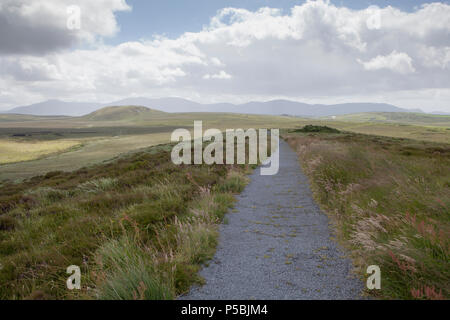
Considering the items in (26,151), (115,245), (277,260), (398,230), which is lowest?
(26,151)

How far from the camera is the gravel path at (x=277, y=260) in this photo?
353 cm

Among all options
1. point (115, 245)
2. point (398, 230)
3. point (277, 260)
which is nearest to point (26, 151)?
point (115, 245)

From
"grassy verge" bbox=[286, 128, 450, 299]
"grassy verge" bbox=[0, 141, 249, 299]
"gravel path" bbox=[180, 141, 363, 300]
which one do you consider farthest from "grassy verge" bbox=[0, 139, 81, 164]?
"grassy verge" bbox=[286, 128, 450, 299]

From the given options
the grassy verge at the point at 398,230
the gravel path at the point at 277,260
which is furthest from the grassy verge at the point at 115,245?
the grassy verge at the point at 398,230

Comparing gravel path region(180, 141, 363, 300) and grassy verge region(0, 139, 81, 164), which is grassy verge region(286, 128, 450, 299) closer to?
gravel path region(180, 141, 363, 300)

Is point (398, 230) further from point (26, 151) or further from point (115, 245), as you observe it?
point (26, 151)

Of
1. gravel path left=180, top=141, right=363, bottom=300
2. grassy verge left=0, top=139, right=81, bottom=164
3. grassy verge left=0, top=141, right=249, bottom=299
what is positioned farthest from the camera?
grassy verge left=0, top=139, right=81, bottom=164

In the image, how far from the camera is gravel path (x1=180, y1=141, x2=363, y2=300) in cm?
353

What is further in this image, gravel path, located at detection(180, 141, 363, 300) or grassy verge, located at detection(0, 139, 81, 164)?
grassy verge, located at detection(0, 139, 81, 164)

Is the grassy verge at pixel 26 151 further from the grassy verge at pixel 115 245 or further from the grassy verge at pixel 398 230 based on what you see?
the grassy verge at pixel 398 230

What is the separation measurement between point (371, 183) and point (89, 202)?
8.65m

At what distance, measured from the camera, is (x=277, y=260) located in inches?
175

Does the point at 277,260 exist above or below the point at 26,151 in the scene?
above
